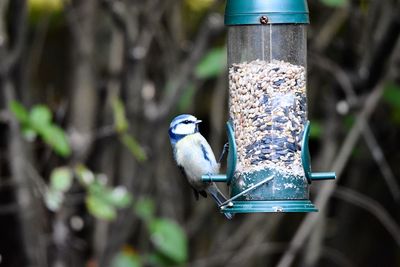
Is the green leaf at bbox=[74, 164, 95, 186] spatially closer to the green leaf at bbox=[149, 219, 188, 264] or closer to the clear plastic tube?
the green leaf at bbox=[149, 219, 188, 264]

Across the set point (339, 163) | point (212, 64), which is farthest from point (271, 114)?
point (339, 163)

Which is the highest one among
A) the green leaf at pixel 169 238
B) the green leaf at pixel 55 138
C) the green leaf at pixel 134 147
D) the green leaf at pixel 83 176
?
the green leaf at pixel 55 138

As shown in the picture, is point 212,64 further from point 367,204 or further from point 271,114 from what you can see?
point 271,114

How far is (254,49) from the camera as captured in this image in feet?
15.9

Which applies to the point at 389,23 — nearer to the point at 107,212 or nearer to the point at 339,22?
the point at 339,22

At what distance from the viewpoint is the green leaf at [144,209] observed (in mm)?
6988

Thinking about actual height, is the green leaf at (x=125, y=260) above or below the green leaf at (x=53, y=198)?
below

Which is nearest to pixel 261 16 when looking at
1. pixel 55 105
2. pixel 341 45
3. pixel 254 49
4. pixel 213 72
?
pixel 254 49

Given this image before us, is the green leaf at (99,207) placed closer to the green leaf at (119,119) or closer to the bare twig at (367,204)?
the green leaf at (119,119)

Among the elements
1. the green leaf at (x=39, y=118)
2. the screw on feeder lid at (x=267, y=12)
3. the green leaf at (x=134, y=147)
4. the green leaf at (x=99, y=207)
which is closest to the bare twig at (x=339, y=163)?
the green leaf at (x=134, y=147)

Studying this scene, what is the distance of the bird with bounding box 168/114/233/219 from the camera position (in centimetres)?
505

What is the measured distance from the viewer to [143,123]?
700cm

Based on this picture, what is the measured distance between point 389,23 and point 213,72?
109 centimetres

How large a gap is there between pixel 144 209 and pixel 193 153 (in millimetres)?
2013
